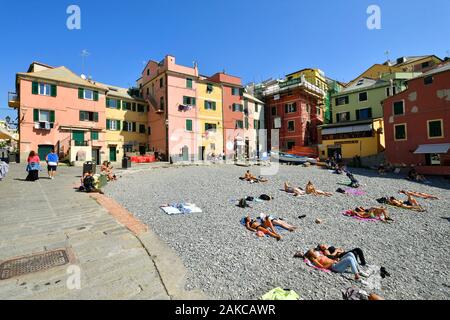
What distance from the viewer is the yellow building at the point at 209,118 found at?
110ft

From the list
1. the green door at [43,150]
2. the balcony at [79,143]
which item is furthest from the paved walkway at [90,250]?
the green door at [43,150]

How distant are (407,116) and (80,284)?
3179cm

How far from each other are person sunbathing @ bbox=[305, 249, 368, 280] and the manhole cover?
17.3 feet

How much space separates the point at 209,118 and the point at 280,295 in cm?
3177

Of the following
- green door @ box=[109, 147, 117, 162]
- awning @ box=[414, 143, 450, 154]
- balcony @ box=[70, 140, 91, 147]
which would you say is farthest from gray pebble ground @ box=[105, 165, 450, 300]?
green door @ box=[109, 147, 117, 162]

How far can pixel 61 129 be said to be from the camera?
26422 millimetres

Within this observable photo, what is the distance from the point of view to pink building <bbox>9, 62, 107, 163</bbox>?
24.5 m

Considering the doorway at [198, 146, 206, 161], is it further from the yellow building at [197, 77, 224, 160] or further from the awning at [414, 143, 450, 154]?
the awning at [414, 143, 450, 154]

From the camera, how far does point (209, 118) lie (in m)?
34.2

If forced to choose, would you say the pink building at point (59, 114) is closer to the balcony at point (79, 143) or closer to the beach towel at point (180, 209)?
the balcony at point (79, 143)

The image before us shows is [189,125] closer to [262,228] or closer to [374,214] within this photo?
[374,214]

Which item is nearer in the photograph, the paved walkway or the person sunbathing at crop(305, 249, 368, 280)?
the paved walkway

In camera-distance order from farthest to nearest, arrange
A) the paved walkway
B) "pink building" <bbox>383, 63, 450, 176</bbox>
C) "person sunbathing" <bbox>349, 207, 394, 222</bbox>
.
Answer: "pink building" <bbox>383, 63, 450, 176</bbox> < "person sunbathing" <bbox>349, 207, 394, 222</bbox> < the paved walkway
